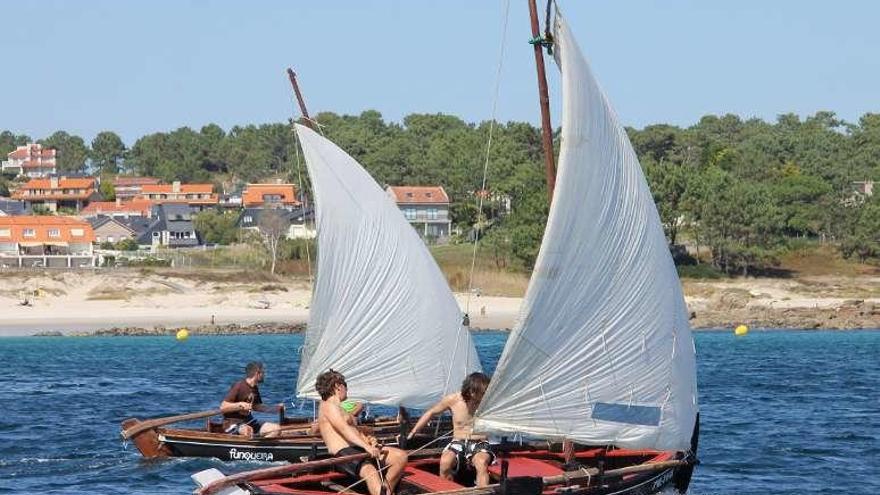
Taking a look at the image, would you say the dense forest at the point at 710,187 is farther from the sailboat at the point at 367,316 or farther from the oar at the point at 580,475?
the oar at the point at 580,475

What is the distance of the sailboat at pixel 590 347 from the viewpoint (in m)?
22.1

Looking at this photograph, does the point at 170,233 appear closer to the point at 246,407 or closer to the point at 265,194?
the point at 265,194

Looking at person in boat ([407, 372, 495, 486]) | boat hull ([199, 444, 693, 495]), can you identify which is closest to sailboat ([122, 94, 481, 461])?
boat hull ([199, 444, 693, 495])

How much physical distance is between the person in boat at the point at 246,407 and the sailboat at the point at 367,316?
0.48 metres

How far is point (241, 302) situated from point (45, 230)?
40.8 meters

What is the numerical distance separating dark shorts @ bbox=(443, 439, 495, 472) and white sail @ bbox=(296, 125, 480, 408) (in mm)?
8558

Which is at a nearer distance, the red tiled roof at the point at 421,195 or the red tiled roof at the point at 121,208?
the red tiled roof at the point at 421,195

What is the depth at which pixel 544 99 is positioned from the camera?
83.8ft

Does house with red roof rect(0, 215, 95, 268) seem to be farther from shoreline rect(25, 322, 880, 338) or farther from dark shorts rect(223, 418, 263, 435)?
dark shorts rect(223, 418, 263, 435)

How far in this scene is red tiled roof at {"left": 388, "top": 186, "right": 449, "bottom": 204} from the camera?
14725 centimetres

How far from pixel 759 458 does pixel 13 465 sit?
614 inches

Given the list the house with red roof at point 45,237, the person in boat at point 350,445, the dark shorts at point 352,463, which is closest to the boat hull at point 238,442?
the dark shorts at point 352,463

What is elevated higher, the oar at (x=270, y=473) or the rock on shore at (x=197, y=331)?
the oar at (x=270, y=473)

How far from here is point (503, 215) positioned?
131m
